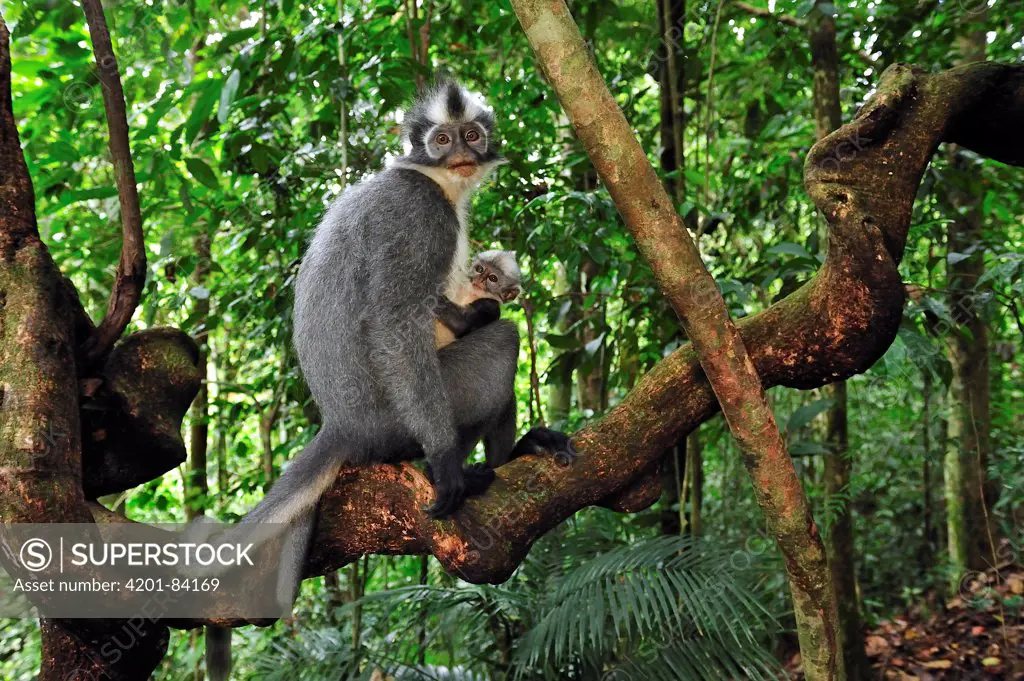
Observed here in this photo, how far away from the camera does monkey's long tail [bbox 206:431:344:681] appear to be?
2.93 metres

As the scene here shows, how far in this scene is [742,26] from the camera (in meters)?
6.13

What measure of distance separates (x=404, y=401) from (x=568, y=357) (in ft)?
5.74

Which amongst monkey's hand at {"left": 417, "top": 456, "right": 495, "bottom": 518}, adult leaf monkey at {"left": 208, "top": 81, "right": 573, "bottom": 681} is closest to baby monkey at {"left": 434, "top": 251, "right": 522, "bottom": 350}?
adult leaf monkey at {"left": 208, "top": 81, "right": 573, "bottom": 681}

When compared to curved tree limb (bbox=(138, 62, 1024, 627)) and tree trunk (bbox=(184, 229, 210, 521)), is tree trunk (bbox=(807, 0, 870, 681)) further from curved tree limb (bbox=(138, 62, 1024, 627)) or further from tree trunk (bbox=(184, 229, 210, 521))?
tree trunk (bbox=(184, 229, 210, 521))

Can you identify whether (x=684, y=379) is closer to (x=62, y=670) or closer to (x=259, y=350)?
(x=62, y=670)

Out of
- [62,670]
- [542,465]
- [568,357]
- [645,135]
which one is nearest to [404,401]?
[542,465]

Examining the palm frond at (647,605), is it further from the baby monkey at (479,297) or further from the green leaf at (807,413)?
the baby monkey at (479,297)

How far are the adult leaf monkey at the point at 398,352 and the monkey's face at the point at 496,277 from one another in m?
0.31

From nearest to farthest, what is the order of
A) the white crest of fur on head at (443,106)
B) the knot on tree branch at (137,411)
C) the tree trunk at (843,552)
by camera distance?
the knot on tree branch at (137,411) < the white crest of fur on head at (443,106) < the tree trunk at (843,552)

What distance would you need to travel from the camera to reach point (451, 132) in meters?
3.75

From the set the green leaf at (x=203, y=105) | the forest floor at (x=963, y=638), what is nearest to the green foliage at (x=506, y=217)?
the green leaf at (x=203, y=105)

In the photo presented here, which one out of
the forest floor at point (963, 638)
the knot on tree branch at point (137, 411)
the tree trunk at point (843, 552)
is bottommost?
the forest floor at point (963, 638)

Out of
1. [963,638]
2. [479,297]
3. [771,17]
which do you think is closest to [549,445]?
[479,297]

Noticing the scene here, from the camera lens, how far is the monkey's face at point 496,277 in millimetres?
4051
